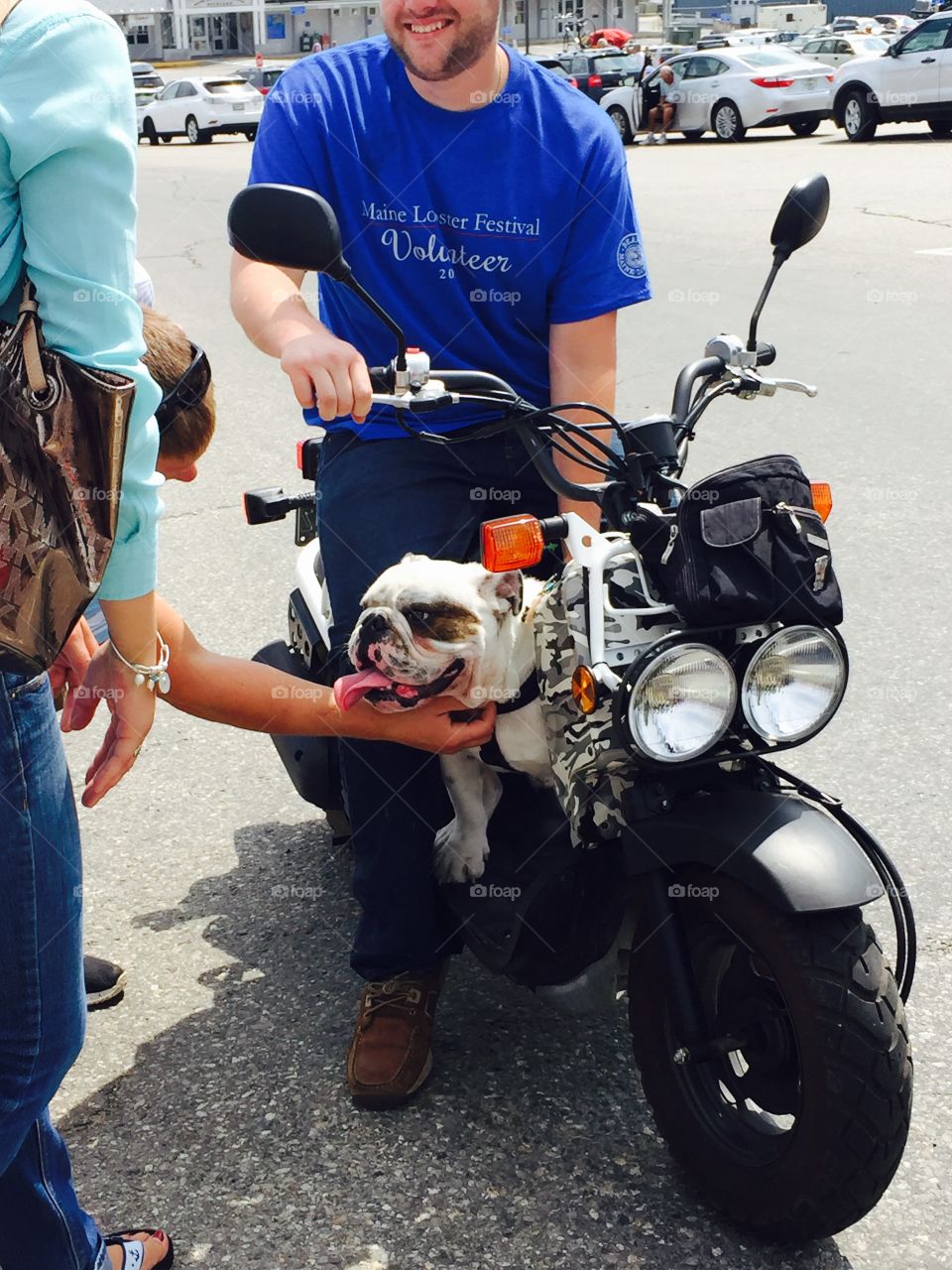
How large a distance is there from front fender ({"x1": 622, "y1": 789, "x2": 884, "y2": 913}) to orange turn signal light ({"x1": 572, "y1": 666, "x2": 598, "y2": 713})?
0.21 metres

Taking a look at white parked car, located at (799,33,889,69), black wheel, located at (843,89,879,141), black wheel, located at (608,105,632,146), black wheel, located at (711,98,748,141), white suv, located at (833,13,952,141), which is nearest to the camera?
white suv, located at (833,13,952,141)

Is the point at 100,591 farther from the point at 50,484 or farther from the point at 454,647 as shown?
the point at 454,647

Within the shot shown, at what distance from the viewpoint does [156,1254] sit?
236cm

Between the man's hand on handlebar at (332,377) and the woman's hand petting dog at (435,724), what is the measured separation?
0.61 m

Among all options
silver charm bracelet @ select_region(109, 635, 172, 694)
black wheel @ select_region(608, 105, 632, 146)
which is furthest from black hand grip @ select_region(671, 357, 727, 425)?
black wheel @ select_region(608, 105, 632, 146)

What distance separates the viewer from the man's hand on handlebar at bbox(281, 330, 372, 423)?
85.4 inches

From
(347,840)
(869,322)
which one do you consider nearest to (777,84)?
(869,322)

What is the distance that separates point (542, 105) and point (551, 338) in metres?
0.45

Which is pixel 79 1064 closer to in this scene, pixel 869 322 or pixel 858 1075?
pixel 858 1075

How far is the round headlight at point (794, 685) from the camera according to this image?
2268 millimetres

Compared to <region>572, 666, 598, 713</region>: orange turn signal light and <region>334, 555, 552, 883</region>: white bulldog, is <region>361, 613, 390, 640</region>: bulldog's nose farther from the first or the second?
<region>572, 666, 598, 713</region>: orange turn signal light

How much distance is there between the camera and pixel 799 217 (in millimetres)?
2527

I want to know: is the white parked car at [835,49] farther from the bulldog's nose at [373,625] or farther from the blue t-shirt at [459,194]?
the bulldog's nose at [373,625]

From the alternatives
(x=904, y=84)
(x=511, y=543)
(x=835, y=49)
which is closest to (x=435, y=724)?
(x=511, y=543)
